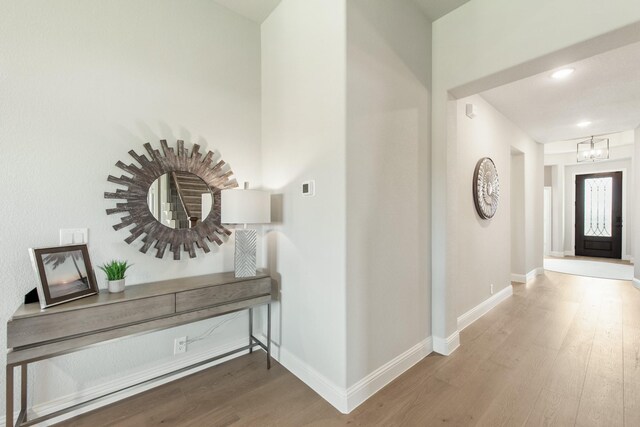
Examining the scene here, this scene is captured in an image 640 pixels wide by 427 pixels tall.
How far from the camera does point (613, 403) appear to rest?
6.04 feet

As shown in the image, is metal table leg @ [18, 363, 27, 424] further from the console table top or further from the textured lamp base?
the textured lamp base

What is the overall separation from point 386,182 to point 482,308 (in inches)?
96.0

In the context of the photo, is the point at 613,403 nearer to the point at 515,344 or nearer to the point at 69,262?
the point at 515,344

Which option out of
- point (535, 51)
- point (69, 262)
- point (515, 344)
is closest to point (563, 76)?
point (535, 51)

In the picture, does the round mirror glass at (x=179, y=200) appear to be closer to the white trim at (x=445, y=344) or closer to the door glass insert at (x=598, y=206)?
the white trim at (x=445, y=344)

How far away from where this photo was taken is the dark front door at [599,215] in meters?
7.11

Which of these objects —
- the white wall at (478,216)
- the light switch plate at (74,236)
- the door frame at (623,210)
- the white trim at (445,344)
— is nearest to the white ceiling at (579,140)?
the door frame at (623,210)

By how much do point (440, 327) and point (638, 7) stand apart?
2.42 metres

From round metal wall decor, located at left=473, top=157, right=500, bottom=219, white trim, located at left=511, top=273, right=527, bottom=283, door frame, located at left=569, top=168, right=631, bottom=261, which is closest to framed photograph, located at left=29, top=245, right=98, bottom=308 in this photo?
round metal wall decor, located at left=473, top=157, right=500, bottom=219

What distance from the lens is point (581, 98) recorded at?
3551mm

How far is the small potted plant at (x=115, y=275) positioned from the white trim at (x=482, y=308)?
3.09 meters

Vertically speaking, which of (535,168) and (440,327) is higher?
(535,168)

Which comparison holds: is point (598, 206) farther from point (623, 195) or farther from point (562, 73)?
point (562, 73)

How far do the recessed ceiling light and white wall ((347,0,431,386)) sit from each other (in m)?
1.54
